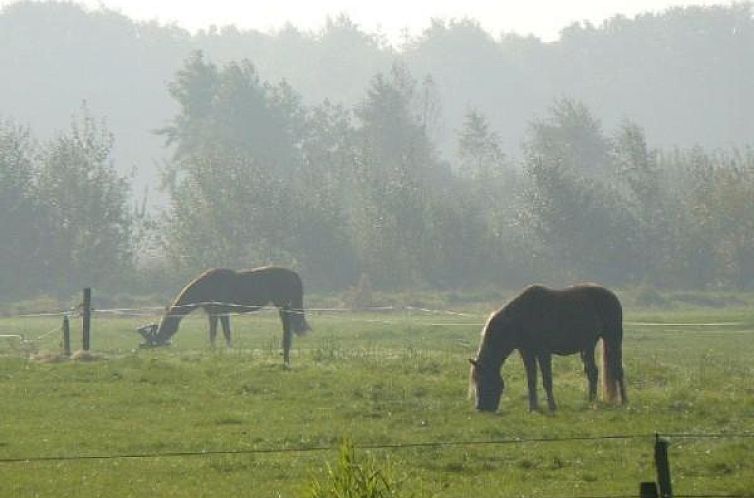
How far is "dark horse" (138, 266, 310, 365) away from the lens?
130ft

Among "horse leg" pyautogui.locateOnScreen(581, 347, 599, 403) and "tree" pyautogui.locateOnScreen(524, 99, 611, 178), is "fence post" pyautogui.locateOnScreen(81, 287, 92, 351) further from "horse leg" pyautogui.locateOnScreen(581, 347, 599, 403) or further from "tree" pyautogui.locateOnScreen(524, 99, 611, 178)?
"tree" pyautogui.locateOnScreen(524, 99, 611, 178)

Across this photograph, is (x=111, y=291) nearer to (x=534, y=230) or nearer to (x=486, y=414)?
(x=534, y=230)

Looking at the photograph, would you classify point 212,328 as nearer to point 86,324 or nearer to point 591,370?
point 86,324

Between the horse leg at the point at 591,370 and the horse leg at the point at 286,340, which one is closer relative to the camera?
the horse leg at the point at 591,370

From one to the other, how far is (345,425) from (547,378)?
13.0ft

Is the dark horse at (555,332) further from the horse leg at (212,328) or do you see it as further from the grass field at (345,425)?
the horse leg at (212,328)

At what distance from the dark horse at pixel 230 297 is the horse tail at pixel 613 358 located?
1722 cm

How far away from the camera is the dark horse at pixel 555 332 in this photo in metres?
22.8

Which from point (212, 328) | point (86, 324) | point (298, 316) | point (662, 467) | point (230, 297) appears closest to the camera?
point (662, 467)

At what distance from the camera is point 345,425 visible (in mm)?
20438

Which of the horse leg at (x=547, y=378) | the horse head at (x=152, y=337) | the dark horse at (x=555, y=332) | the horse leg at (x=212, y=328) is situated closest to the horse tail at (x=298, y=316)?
the horse leg at (x=212, y=328)

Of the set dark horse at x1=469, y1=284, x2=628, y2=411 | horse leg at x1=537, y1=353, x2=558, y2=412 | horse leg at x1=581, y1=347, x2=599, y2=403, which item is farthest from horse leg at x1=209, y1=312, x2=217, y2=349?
horse leg at x1=537, y1=353, x2=558, y2=412

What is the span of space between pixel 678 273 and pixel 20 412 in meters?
57.4

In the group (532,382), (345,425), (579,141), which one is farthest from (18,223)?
(345,425)
